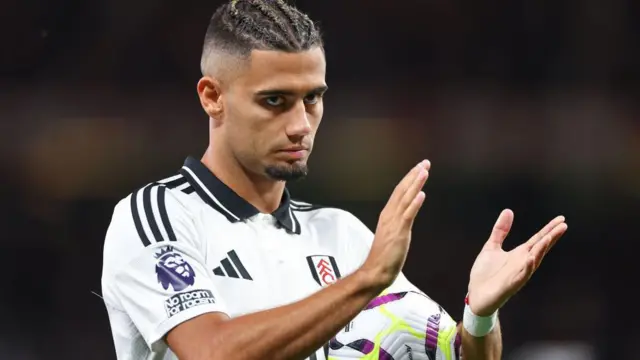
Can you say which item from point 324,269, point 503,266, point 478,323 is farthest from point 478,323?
point 324,269

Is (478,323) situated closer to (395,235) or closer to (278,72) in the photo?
(395,235)

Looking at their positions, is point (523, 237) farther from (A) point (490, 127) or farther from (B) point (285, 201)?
(B) point (285, 201)

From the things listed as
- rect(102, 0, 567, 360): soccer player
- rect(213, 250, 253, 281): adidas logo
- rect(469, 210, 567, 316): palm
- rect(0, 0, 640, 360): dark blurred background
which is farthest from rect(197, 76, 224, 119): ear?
rect(0, 0, 640, 360): dark blurred background

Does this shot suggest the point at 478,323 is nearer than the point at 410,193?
No

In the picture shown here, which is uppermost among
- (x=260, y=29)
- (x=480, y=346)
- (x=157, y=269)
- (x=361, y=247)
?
(x=260, y=29)

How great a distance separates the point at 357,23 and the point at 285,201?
3.34 metres

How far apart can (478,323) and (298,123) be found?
27.1 inches

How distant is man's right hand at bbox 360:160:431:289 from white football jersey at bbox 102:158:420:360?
1.30ft

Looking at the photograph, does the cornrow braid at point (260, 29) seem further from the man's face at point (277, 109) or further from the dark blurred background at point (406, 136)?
the dark blurred background at point (406, 136)

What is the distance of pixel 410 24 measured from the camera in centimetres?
630

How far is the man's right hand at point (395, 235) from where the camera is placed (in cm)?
243

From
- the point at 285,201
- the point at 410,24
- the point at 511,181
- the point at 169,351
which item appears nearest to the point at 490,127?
the point at 511,181

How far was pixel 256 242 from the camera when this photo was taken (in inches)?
113

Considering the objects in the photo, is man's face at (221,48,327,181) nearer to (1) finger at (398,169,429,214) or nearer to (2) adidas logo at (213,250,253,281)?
(2) adidas logo at (213,250,253,281)
